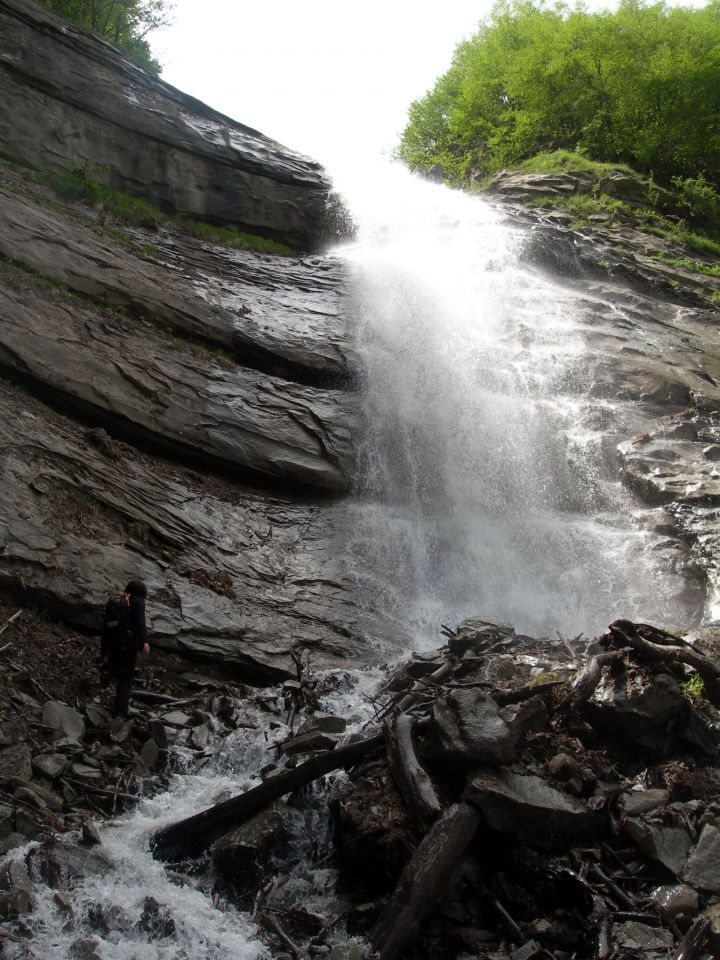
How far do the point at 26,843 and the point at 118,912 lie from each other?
36.0 inches

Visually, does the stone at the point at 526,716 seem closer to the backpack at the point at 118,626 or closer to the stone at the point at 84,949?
the stone at the point at 84,949

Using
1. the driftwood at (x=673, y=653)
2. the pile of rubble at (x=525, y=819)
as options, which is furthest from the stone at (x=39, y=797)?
the driftwood at (x=673, y=653)

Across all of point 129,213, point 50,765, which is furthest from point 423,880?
point 129,213

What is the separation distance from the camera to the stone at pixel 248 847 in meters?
4.98

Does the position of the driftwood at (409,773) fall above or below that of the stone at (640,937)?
below

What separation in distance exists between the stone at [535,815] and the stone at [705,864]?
616 millimetres

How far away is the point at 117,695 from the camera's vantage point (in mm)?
6715

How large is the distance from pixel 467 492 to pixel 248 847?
375 inches

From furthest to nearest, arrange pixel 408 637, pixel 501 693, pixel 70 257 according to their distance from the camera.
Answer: pixel 70 257 → pixel 408 637 → pixel 501 693

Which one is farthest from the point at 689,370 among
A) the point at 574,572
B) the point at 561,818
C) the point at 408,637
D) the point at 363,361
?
the point at 561,818

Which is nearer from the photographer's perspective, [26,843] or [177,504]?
[26,843]

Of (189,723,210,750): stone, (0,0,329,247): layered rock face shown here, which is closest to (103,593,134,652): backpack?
(189,723,210,750): stone

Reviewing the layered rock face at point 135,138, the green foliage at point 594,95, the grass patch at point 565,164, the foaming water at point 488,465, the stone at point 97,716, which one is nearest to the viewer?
the stone at point 97,716

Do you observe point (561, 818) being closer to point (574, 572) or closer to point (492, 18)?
point (574, 572)
